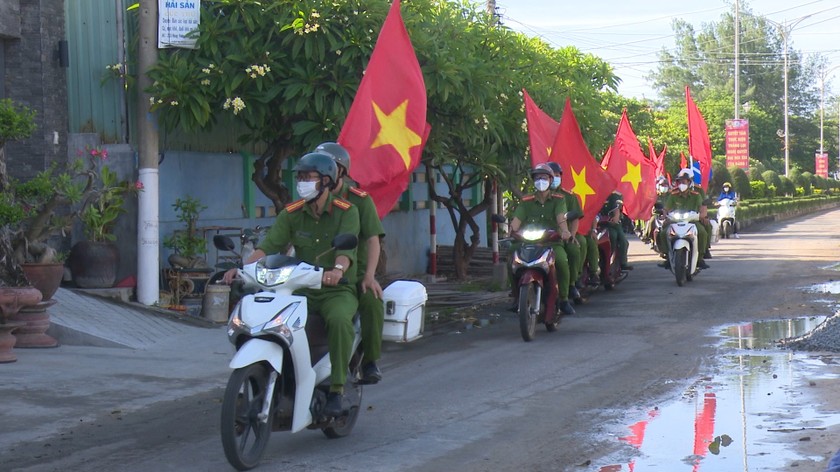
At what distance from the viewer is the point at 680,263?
59.2 feet

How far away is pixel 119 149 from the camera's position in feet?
45.2

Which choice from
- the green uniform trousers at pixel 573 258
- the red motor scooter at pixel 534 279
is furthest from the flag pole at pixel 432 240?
the red motor scooter at pixel 534 279

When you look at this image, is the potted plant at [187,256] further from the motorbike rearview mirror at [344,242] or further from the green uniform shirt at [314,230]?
the motorbike rearview mirror at [344,242]

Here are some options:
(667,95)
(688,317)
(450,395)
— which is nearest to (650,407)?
(450,395)

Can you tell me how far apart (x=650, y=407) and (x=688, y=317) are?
5.87 metres

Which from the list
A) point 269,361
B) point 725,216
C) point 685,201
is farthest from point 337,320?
point 725,216

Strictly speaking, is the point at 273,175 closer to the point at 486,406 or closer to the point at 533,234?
the point at 533,234

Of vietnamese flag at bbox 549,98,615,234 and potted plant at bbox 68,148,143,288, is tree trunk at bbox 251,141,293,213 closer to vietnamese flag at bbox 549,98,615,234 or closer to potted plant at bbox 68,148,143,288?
potted plant at bbox 68,148,143,288

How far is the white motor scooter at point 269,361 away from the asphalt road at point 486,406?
0.33 metres

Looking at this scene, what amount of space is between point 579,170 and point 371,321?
889cm

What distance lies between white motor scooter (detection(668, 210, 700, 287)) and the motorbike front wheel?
39.5 ft

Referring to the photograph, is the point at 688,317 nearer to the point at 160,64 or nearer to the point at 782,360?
the point at 782,360

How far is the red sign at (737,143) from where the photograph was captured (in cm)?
5309

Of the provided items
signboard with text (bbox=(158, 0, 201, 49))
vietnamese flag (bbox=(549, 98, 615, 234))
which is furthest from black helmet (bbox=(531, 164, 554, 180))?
signboard with text (bbox=(158, 0, 201, 49))
